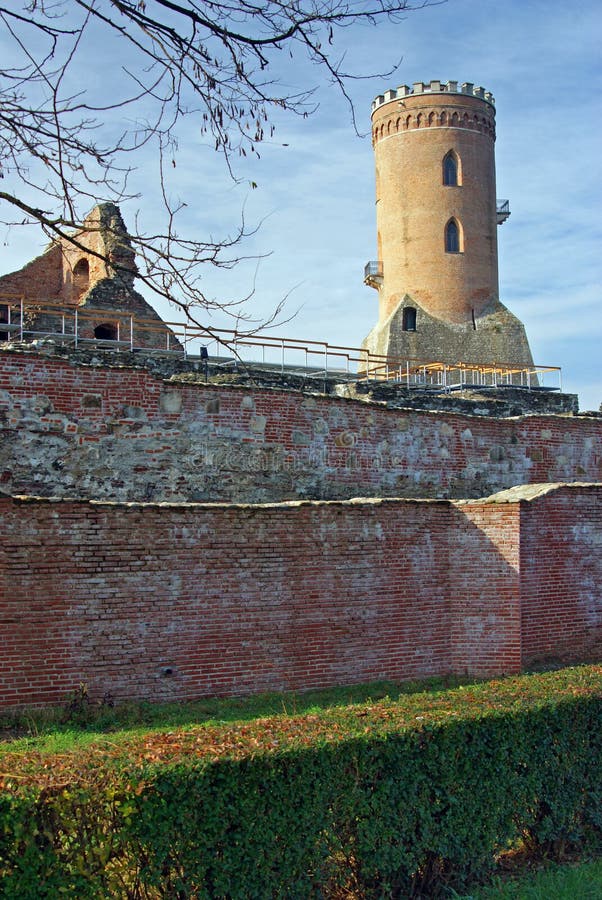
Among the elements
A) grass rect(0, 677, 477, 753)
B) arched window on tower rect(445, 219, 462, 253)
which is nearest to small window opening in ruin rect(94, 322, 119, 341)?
grass rect(0, 677, 477, 753)

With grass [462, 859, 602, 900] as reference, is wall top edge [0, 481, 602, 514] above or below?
above

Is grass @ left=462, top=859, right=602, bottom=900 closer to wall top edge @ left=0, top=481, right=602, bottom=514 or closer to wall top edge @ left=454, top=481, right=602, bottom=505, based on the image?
wall top edge @ left=0, top=481, right=602, bottom=514

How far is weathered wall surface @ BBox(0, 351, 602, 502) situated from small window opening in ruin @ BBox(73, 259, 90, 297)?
13.1 m

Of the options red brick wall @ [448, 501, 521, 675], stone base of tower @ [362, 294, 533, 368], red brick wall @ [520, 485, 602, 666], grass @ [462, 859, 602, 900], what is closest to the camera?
grass @ [462, 859, 602, 900]

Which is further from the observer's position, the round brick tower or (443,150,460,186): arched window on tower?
(443,150,460,186): arched window on tower

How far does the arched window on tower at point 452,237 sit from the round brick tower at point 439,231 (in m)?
0.04

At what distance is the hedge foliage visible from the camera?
4125 mm

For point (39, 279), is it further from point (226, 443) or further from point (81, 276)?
point (226, 443)

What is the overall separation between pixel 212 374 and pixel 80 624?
8.13 meters

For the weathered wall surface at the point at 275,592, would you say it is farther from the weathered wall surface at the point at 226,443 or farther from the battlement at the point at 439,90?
the battlement at the point at 439,90

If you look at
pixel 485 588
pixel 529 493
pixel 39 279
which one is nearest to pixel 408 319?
pixel 39 279

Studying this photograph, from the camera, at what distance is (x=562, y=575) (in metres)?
10.4

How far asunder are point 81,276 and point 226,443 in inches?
546

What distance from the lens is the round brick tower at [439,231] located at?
33250 mm
